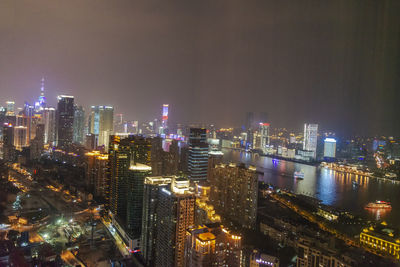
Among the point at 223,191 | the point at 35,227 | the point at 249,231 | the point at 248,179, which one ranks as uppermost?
the point at 248,179

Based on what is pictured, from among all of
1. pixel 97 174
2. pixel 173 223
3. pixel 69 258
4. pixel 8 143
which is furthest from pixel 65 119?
pixel 173 223

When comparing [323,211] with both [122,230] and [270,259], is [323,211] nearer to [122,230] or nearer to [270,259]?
[270,259]

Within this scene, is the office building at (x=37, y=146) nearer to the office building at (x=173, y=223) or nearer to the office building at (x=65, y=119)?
the office building at (x=65, y=119)

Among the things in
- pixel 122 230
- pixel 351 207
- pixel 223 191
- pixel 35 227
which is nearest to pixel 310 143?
pixel 351 207

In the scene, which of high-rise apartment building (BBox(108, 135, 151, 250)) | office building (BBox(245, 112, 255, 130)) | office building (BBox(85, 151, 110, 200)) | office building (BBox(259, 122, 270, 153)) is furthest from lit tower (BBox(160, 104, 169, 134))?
high-rise apartment building (BBox(108, 135, 151, 250))

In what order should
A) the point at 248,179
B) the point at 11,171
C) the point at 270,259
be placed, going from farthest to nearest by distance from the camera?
the point at 11,171, the point at 248,179, the point at 270,259

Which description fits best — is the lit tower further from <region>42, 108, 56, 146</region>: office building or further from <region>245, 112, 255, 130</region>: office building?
<region>42, 108, 56, 146</region>: office building

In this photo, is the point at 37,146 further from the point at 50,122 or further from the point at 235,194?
the point at 235,194
